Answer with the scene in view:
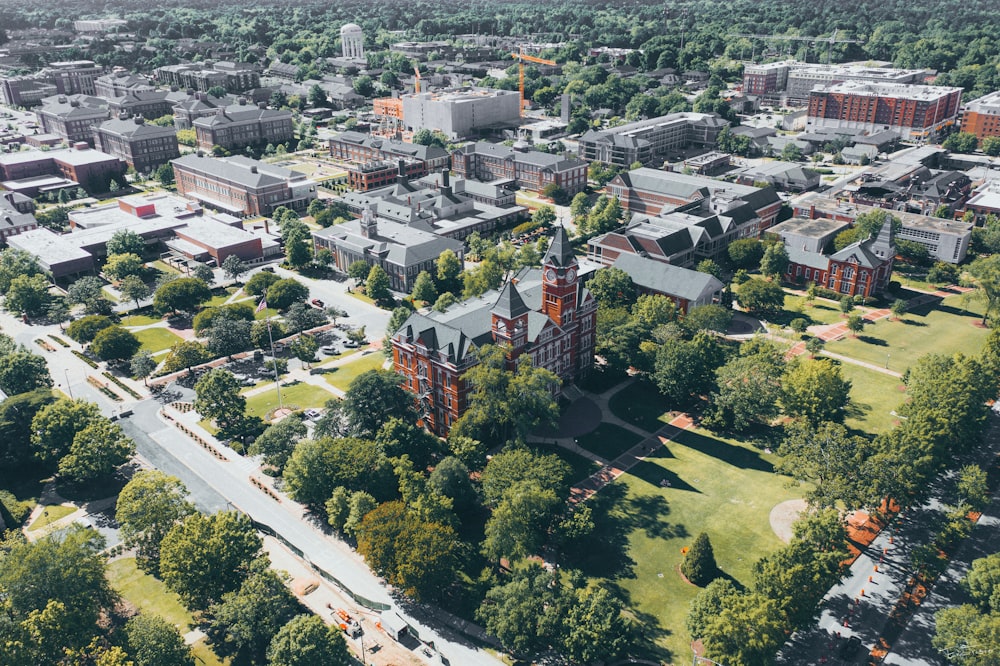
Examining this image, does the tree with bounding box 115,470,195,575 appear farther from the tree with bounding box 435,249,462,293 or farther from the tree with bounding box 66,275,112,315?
the tree with bounding box 435,249,462,293

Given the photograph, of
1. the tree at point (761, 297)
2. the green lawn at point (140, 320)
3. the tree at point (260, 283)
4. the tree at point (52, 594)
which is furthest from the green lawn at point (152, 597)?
the tree at point (761, 297)

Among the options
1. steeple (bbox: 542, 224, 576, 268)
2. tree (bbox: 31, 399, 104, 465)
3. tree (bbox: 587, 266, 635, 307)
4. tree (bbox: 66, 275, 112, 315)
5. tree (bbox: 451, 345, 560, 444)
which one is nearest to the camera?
tree (bbox: 451, 345, 560, 444)

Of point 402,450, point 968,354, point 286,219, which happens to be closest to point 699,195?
point 968,354

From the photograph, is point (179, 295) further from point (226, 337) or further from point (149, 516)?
point (149, 516)

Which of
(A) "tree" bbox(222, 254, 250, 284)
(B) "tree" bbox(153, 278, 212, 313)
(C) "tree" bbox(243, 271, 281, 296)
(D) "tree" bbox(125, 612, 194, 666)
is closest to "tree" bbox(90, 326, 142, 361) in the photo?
(B) "tree" bbox(153, 278, 212, 313)

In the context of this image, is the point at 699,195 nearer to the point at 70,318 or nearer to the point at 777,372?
the point at 777,372

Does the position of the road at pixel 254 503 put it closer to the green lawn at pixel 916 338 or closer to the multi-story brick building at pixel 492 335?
the multi-story brick building at pixel 492 335
